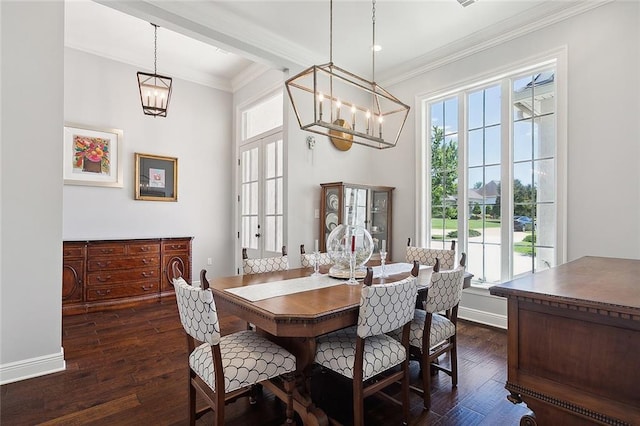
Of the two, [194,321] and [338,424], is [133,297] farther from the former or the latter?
[338,424]

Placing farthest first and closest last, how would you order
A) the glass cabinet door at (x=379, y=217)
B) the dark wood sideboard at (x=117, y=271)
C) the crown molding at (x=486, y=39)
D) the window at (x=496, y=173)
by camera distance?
the glass cabinet door at (x=379, y=217) → the dark wood sideboard at (x=117, y=271) → the window at (x=496, y=173) → the crown molding at (x=486, y=39)

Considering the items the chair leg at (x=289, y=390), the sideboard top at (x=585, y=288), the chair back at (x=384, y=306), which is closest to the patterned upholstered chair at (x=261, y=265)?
the chair leg at (x=289, y=390)

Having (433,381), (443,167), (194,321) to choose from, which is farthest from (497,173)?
(194,321)

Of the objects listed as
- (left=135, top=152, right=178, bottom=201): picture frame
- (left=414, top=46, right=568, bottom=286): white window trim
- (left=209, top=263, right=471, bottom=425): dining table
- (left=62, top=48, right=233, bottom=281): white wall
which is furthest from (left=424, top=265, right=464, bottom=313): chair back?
(left=135, top=152, right=178, bottom=201): picture frame

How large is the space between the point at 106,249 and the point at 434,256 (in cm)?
397

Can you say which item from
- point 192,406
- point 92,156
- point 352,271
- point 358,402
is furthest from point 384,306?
point 92,156

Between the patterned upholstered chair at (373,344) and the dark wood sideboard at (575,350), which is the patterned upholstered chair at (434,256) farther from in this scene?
the dark wood sideboard at (575,350)

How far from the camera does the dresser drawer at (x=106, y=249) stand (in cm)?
404

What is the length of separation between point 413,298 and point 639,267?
1.19 metres

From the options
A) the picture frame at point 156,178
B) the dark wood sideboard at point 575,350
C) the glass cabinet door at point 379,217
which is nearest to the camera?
the dark wood sideboard at point 575,350

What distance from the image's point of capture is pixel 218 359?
1.58 metres

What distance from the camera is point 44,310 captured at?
102 inches

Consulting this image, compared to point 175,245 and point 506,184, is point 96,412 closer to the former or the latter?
point 175,245

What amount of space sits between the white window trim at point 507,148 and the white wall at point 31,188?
3.88 metres
